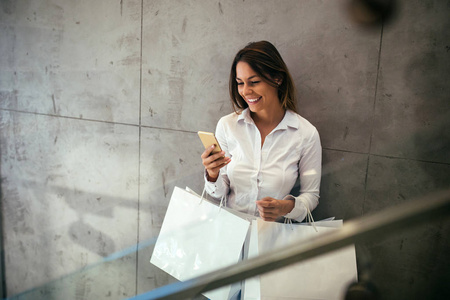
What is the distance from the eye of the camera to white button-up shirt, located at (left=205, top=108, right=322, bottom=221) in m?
1.48

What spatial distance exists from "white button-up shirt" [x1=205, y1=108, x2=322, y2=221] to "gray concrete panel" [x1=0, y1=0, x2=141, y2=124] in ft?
2.85

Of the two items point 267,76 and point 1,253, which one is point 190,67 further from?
point 1,253

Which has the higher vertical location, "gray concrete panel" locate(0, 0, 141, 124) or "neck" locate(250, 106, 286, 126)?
Answer: "gray concrete panel" locate(0, 0, 141, 124)

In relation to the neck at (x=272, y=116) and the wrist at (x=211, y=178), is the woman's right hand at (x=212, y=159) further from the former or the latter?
the neck at (x=272, y=116)

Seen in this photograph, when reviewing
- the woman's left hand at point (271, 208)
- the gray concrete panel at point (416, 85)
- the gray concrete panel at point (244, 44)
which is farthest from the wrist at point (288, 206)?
the gray concrete panel at point (416, 85)

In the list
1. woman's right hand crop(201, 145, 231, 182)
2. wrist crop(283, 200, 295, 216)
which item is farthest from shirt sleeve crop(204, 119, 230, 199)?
wrist crop(283, 200, 295, 216)

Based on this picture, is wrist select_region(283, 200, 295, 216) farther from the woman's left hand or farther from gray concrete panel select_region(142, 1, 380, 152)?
gray concrete panel select_region(142, 1, 380, 152)

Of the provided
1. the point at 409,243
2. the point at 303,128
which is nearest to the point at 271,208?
the point at 303,128

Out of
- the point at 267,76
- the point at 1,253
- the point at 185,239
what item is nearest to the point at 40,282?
the point at 1,253

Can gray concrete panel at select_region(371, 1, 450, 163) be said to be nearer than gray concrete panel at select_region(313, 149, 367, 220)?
Yes

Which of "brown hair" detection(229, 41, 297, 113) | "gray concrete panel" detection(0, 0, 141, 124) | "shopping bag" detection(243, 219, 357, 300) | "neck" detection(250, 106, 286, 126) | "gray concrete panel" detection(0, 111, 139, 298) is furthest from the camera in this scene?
"gray concrete panel" detection(0, 111, 139, 298)

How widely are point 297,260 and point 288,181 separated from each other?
1111mm

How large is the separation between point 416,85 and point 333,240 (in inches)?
51.4

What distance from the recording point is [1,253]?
9.17 ft
